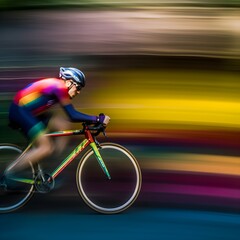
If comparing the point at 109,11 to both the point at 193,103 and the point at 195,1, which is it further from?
the point at 193,103

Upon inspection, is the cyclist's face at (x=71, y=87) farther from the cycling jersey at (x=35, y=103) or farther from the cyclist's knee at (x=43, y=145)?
the cyclist's knee at (x=43, y=145)

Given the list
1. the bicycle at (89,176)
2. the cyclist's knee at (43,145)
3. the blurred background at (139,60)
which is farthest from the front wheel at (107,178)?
the blurred background at (139,60)

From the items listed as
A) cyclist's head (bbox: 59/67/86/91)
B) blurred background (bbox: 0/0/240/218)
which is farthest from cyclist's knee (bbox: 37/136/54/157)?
blurred background (bbox: 0/0/240/218)

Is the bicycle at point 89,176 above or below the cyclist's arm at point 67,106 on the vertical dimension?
below

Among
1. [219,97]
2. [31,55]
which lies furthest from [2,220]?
[219,97]

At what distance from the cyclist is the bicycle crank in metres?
0.19

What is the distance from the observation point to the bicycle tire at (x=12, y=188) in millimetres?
6098

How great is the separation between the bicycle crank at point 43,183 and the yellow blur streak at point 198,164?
5.16 feet

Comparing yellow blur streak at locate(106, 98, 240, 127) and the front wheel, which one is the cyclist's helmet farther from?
yellow blur streak at locate(106, 98, 240, 127)

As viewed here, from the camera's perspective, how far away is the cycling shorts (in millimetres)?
5906

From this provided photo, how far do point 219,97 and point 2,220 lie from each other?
11.3 ft

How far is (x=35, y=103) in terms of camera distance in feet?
19.5

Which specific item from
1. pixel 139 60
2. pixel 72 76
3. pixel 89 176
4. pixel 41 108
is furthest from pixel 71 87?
pixel 139 60

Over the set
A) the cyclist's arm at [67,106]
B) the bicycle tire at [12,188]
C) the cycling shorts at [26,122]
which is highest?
the cyclist's arm at [67,106]
